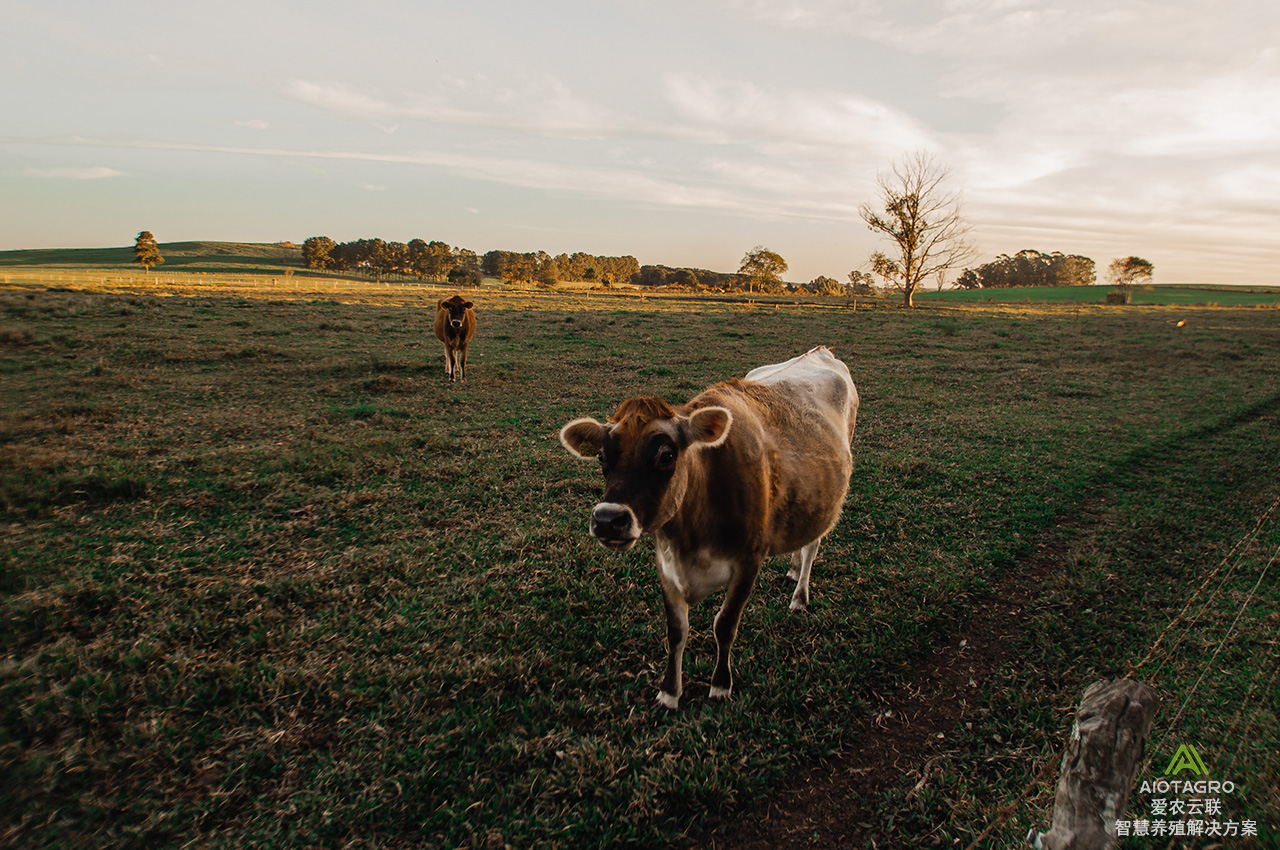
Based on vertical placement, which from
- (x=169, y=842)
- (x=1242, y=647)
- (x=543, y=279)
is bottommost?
(x=169, y=842)

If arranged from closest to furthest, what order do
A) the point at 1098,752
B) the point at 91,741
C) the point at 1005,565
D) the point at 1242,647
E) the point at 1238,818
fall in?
the point at 1098,752 < the point at 1238,818 < the point at 91,741 < the point at 1242,647 < the point at 1005,565

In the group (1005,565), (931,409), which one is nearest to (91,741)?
(1005,565)

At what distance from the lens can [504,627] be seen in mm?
4805

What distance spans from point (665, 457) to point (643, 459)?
139 millimetres

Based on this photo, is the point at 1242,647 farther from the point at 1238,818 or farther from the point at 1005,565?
the point at 1238,818

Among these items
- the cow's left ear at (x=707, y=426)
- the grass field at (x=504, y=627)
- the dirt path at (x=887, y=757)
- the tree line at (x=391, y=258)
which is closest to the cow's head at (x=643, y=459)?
the cow's left ear at (x=707, y=426)

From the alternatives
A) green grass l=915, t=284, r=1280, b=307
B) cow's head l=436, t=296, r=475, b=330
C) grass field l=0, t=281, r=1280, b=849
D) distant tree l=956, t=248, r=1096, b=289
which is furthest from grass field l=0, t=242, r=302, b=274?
distant tree l=956, t=248, r=1096, b=289

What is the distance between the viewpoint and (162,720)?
3.63 meters

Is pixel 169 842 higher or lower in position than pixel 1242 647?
lower

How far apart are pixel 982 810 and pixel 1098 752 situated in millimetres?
1496

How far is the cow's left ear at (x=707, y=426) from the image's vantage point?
3549 millimetres

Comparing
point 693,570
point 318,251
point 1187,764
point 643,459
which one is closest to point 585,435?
point 643,459

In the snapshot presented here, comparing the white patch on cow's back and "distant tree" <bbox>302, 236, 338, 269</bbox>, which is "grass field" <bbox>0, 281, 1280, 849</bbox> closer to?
the white patch on cow's back

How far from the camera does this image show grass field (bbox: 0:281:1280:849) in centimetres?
325
